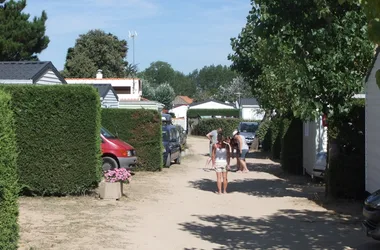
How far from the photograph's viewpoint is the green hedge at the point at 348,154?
13867mm

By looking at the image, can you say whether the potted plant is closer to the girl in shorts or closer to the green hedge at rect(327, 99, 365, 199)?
the girl in shorts

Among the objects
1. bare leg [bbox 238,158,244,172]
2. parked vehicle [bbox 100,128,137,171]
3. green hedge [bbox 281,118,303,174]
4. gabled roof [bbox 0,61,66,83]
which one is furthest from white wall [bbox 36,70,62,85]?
green hedge [bbox 281,118,303,174]

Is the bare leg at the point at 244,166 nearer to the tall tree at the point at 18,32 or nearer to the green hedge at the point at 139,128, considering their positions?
the green hedge at the point at 139,128

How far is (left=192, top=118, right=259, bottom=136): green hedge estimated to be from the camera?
55094mm

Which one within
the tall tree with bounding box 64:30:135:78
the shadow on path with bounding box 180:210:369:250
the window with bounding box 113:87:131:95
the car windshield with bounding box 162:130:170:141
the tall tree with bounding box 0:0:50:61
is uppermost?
the tall tree with bounding box 64:30:135:78

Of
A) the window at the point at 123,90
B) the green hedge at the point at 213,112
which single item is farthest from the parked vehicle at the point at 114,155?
the green hedge at the point at 213,112

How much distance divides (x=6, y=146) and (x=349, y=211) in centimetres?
802

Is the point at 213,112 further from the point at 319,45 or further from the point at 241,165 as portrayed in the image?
the point at 319,45

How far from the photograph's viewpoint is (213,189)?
57.2 ft

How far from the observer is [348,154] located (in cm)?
1438

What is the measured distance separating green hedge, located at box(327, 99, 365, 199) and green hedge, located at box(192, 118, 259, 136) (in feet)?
122

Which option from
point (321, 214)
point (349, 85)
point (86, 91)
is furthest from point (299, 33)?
point (86, 91)

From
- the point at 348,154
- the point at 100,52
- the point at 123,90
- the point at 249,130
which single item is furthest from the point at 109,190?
the point at 100,52

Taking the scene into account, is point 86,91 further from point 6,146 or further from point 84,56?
point 84,56
